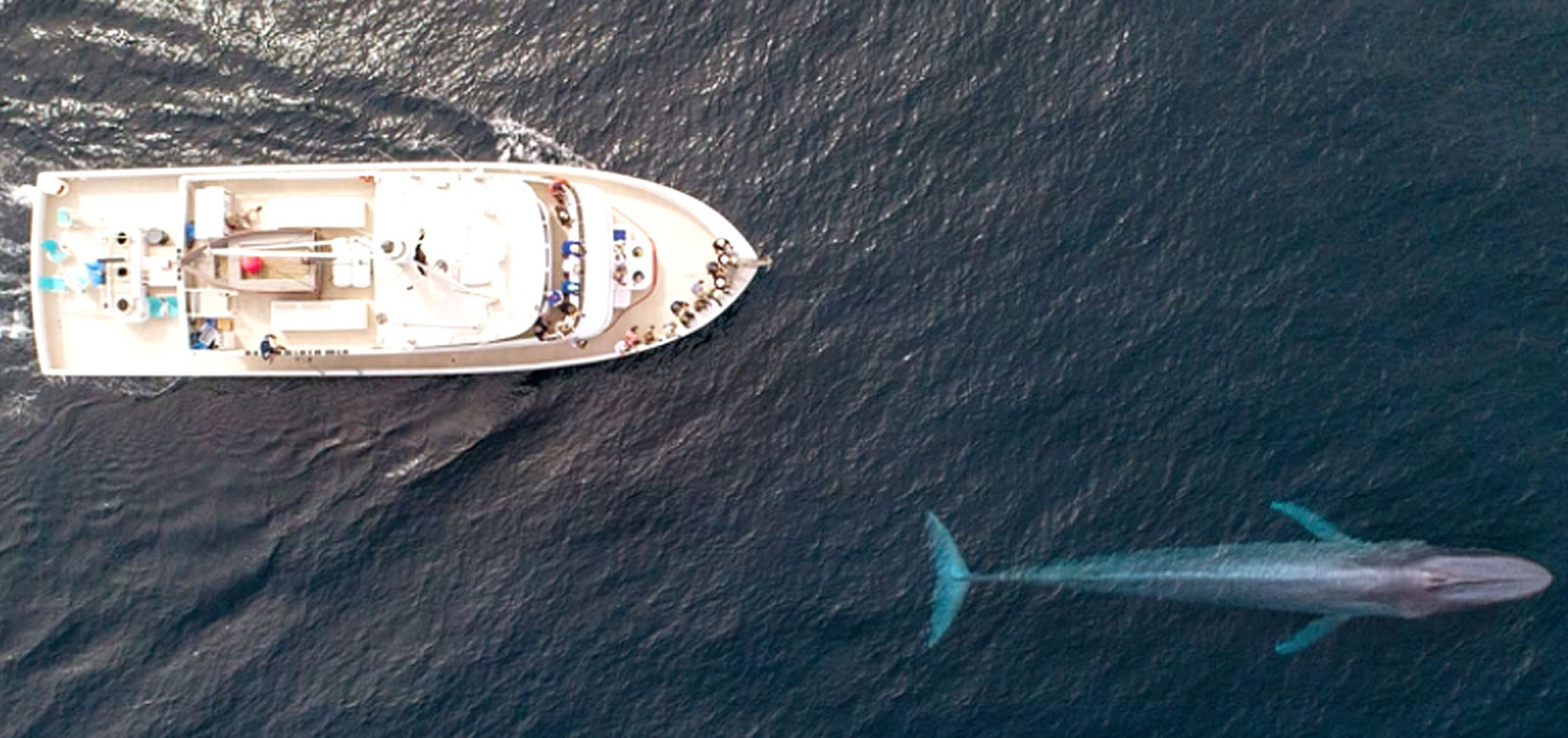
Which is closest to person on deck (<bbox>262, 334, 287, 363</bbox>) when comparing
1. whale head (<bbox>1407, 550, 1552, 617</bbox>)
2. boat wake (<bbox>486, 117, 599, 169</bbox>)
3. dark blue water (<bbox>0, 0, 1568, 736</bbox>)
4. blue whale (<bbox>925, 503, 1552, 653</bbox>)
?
dark blue water (<bbox>0, 0, 1568, 736</bbox>)

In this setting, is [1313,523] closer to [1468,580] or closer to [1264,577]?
[1264,577]

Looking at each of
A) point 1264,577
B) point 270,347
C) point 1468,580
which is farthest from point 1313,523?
point 270,347

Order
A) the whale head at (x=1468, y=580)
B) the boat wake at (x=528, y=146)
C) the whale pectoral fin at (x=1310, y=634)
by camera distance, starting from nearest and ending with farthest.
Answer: the whale head at (x=1468, y=580), the whale pectoral fin at (x=1310, y=634), the boat wake at (x=528, y=146)

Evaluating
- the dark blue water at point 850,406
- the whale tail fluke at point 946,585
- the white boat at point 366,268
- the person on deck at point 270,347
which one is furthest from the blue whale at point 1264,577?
the person on deck at point 270,347

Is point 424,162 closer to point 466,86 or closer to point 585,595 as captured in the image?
point 466,86

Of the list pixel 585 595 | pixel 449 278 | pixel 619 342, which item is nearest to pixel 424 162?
pixel 449 278

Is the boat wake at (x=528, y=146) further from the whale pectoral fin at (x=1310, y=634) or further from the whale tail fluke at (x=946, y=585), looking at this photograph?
the whale pectoral fin at (x=1310, y=634)
